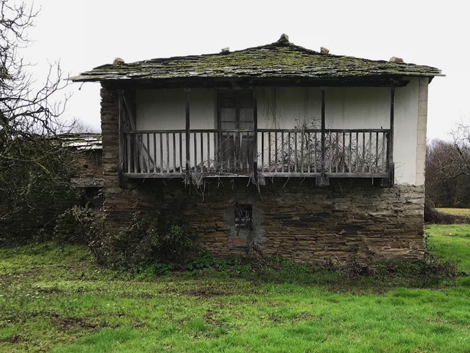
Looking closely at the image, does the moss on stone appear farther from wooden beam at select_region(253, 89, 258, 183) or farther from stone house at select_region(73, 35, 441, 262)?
Result: wooden beam at select_region(253, 89, 258, 183)

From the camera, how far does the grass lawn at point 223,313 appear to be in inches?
214

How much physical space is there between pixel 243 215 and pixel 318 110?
318 centimetres

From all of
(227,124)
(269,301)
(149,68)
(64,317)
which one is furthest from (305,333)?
(149,68)

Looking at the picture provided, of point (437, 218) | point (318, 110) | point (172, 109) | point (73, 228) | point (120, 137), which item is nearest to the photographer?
point (120, 137)

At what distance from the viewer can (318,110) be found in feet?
31.7

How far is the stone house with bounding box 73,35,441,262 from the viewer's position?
9016 millimetres

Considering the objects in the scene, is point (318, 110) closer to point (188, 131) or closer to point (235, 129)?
point (235, 129)

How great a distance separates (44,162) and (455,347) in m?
7.40

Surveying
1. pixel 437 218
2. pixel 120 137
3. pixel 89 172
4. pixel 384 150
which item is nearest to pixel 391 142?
pixel 384 150

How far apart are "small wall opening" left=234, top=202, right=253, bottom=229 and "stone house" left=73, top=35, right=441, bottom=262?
3cm

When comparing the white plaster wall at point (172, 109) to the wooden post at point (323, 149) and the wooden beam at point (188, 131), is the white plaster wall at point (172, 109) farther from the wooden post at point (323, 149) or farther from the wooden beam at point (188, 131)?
the wooden post at point (323, 149)

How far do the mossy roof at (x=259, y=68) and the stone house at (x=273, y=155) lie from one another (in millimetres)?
68

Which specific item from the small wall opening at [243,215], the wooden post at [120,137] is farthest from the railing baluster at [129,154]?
the small wall opening at [243,215]

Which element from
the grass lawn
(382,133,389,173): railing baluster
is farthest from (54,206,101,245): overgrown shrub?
(382,133,389,173): railing baluster
